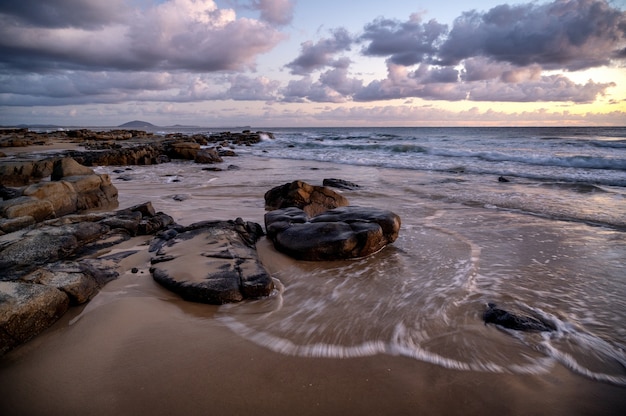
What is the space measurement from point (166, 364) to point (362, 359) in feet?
4.45

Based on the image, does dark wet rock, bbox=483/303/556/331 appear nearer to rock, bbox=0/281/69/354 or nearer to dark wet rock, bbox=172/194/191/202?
rock, bbox=0/281/69/354

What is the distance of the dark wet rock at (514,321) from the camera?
2750mm

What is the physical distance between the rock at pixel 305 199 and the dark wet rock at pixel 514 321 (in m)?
4.13

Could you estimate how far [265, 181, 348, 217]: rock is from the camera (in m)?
6.73

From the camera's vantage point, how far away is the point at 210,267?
340cm

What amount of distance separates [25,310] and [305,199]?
16.1 feet

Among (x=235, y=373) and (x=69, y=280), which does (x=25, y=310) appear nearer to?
(x=69, y=280)

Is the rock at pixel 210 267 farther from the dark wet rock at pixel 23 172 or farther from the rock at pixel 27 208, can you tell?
the dark wet rock at pixel 23 172

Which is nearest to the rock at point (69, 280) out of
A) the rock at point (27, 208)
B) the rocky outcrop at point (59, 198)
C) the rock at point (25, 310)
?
the rock at point (25, 310)

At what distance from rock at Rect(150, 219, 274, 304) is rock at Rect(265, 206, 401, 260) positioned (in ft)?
1.93

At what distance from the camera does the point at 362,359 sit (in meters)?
2.37

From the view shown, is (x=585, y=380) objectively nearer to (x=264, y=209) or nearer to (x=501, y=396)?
(x=501, y=396)

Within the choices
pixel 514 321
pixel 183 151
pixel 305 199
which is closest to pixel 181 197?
pixel 305 199

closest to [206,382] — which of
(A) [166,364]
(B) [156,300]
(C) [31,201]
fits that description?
(A) [166,364]
